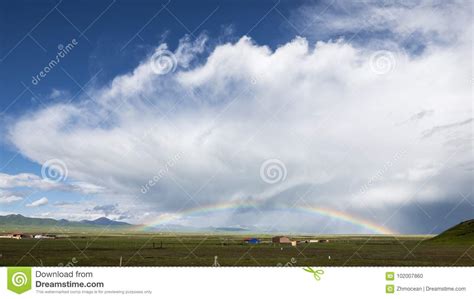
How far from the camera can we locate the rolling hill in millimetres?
168250

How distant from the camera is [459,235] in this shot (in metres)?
180
